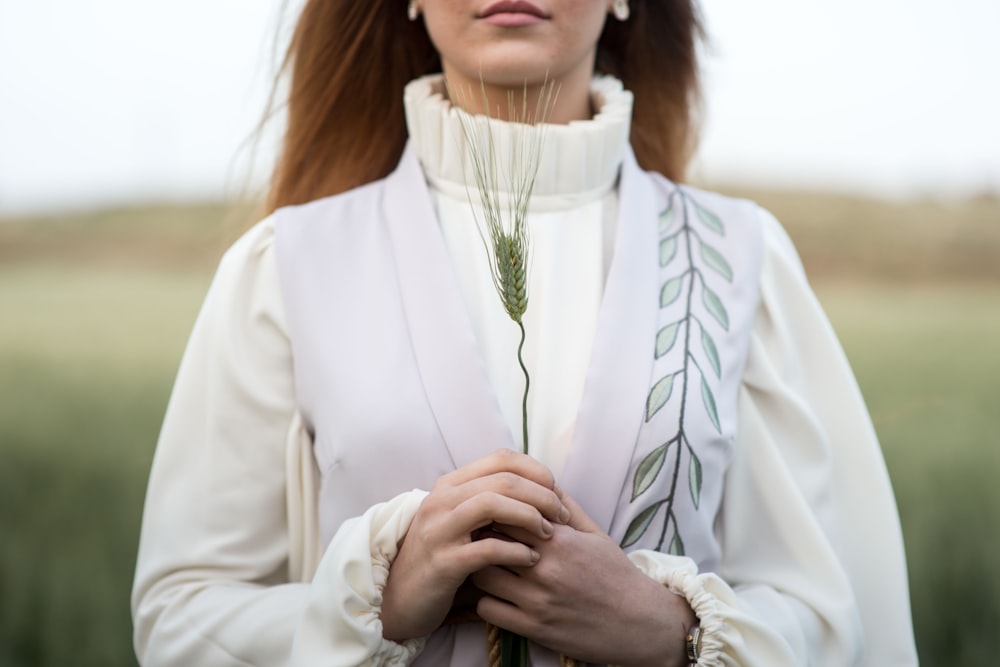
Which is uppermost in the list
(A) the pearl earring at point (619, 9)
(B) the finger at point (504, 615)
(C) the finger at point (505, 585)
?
(A) the pearl earring at point (619, 9)

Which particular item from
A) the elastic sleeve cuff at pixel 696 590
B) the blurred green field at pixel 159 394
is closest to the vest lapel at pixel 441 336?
the elastic sleeve cuff at pixel 696 590

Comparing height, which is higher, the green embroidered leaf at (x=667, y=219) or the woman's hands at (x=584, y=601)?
the green embroidered leaf at (x=667, y=219)

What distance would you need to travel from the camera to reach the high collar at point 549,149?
6.53 ft

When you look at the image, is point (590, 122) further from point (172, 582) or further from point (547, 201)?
point (172, 582)

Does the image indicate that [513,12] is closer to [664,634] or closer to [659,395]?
[659,395]

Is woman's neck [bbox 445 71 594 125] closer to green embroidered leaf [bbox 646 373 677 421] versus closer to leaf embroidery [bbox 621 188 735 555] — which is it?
leaf embroidery [bbox 621 188 735 555]

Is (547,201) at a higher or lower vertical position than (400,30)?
lower

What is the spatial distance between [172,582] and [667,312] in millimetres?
824

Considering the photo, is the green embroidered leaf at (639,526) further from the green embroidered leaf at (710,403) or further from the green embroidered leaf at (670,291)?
the green embroidered leaf at (670,291)

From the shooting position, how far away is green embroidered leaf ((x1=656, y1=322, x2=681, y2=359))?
6.15ft

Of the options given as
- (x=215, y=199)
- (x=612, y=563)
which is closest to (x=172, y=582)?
(x=612, y=563)

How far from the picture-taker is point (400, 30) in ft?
7.64

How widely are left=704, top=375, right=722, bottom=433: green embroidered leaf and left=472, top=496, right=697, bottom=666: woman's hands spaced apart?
27 cm

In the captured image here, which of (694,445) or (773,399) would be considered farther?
(773,399)
